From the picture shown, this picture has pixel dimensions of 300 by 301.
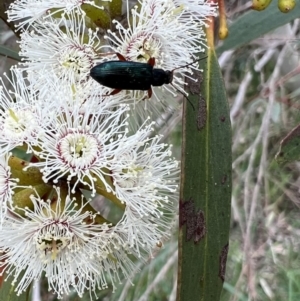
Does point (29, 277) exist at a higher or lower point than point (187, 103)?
lower

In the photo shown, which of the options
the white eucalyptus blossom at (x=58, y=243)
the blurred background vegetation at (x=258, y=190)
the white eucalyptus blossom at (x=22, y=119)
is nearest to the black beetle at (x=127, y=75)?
the white eucalyptus blossom at (x=22, y=119)

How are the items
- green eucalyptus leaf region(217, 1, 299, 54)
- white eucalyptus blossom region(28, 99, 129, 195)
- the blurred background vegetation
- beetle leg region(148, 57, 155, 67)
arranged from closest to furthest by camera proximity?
white eucalyptus blossom region(28, 99, 129, 195) < beetle leg region(148, 57, 155, 67) < green eucalyptus leaf region(217, 1, 299, 54) < the blurred background vegetation

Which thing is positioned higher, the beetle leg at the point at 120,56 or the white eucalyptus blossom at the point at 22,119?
the beetle leg at the point at 120,56

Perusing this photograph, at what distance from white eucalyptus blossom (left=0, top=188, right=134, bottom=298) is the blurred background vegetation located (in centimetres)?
94

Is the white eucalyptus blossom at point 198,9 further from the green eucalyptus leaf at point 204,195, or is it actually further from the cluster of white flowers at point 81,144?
the green eucalyptus leaf at point 204,195

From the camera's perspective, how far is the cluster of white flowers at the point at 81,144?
1039 millimetres

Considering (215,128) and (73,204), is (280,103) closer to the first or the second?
(215,128)

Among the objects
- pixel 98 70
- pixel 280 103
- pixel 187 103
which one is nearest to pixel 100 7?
pixel 98 70

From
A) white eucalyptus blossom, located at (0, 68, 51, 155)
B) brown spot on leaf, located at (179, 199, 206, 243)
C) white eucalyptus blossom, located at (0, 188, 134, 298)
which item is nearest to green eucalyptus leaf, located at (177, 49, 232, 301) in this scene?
brown spot on leaf, located at (179, 199, 206, 243)

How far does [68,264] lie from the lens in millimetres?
1108

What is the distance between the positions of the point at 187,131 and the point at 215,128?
6 cm

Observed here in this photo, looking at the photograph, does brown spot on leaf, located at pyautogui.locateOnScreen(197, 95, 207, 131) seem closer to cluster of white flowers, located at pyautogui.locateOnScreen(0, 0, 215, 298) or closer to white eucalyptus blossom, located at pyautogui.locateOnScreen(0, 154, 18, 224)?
cluster of white flowers, located at pyautogui.locateOnScreen(0, 0, 215, 298)

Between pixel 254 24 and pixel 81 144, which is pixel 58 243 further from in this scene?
pixel 254 24

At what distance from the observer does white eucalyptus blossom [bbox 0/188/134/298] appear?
104 centimetres
